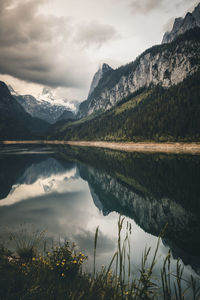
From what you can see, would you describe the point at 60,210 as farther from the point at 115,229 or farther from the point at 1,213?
the point at 115,229

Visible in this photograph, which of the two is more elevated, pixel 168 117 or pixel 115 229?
pixel 168 117

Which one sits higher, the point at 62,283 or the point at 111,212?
the point at 62,283

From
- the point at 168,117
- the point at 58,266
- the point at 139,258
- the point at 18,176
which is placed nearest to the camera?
the point at 58,266

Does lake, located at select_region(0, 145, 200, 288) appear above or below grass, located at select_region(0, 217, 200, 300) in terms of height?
below

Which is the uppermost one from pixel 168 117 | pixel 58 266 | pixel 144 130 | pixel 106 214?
pixel 168 117

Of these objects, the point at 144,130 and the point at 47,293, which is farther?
the point at 144,130

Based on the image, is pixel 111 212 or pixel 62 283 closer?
pixel 62 283

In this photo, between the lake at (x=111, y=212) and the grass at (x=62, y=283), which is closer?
the grass at (x=62, y=283)

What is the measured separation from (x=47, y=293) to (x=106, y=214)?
57.9ft

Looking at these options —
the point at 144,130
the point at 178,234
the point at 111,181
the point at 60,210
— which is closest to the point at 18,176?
the point at 111,181

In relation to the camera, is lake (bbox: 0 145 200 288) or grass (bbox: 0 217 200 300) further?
lake (bbox: 0 145 200 288)

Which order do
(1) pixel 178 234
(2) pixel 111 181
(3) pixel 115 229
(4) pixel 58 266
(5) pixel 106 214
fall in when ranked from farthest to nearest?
(2) pixel 111 181, (5) pixel 106 214, (3) pixel 115 229, (1) pixel 178 234, (4) pixel 58 266

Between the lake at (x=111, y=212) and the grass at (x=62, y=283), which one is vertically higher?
the grass at (x=62, y=283)

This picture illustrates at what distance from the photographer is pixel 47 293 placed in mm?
6289
